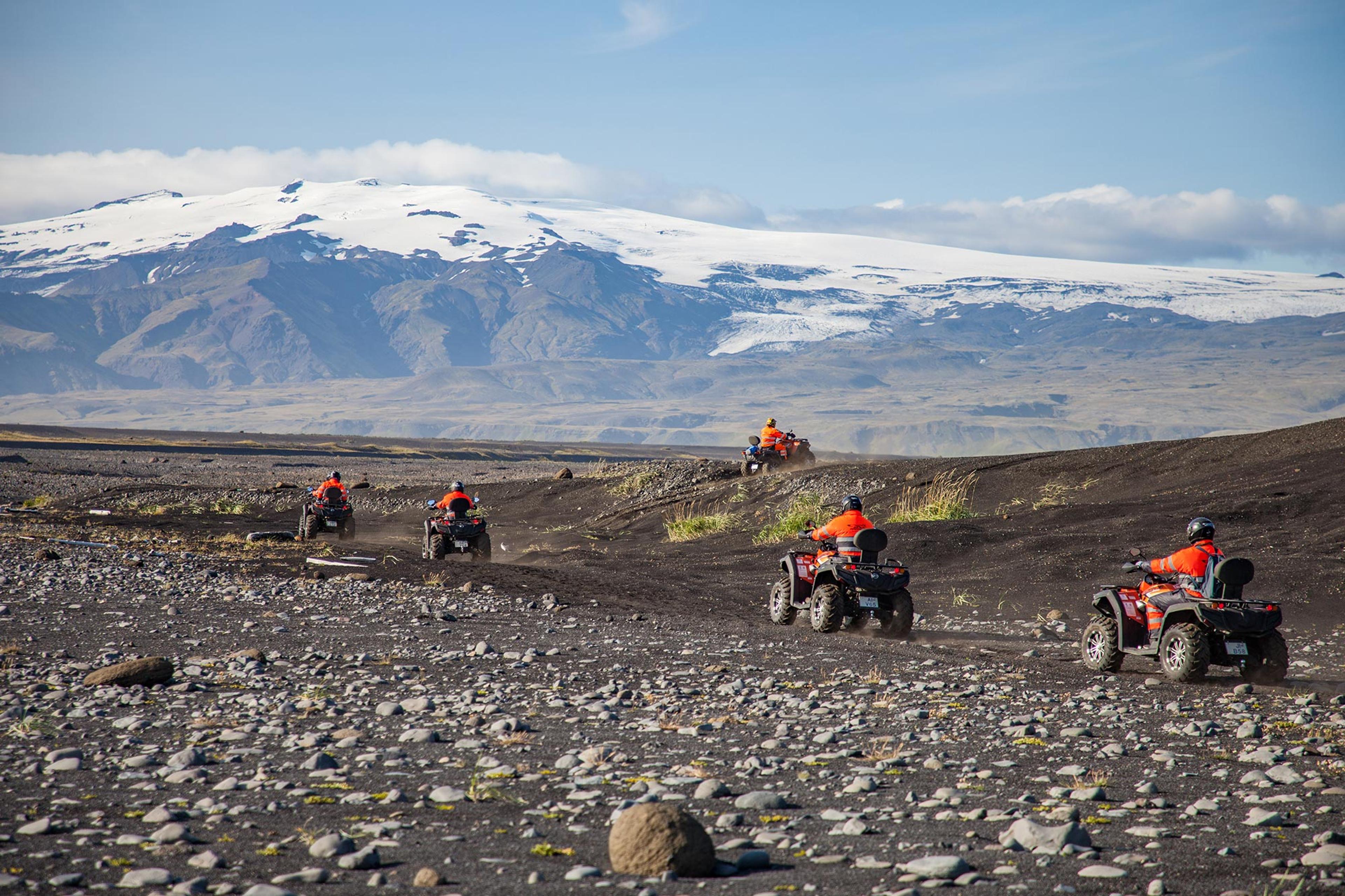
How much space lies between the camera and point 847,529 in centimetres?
1521

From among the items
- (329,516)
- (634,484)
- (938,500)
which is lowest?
(329,516)

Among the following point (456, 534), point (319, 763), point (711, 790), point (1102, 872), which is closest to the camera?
point (1102, 872)

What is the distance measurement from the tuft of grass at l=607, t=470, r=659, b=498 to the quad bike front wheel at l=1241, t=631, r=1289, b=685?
25.9 meters

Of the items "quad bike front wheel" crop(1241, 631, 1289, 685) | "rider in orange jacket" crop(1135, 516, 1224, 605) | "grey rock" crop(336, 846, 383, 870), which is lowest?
"quad bike front wheel" crop(1241, 631, 1289, 685)

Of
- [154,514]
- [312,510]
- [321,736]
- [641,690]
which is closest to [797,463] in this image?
[312,510]

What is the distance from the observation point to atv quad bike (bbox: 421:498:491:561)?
2398 cm

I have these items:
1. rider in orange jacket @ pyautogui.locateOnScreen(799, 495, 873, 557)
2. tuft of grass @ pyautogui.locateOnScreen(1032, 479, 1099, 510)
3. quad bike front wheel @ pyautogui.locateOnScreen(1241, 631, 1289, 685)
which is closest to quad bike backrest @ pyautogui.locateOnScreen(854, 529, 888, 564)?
rider in orange jacket @ pyautogui.locateOnScreen(799, 495, 873, 557)

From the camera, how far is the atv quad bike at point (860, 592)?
14.8m

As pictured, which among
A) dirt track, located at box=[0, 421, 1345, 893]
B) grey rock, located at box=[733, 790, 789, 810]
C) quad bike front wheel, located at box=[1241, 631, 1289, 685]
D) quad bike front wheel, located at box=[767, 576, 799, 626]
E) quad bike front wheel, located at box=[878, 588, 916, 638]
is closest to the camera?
dirt track, located at box=[0, 421, 1345, 893]

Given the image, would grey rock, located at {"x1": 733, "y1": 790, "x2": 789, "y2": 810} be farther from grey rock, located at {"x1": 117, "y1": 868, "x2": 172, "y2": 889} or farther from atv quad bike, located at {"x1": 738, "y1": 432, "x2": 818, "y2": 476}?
atv quad bike, located at {"x1": 738, "y1": 432, "x2": 818, "y2": 476}

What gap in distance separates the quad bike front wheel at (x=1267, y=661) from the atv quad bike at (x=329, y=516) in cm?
2190

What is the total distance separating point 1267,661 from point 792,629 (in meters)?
5.71

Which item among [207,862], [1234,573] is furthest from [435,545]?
[207,862]

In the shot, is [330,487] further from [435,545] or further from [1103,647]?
[1103,647]
